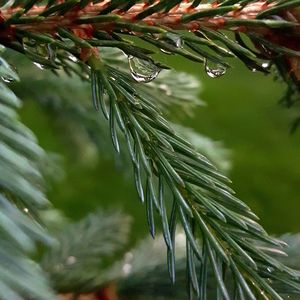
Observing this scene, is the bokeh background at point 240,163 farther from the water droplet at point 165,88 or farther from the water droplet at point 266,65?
the water droplet at point 266,65

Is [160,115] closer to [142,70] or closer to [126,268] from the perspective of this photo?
[142,70]

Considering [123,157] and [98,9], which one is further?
[123,157]

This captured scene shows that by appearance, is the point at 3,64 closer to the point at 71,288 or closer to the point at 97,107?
the point at 97,107

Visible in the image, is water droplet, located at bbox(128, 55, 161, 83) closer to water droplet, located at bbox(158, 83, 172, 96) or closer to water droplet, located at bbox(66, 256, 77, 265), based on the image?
water droplet, located at bbox(158, 83, 172, 96)

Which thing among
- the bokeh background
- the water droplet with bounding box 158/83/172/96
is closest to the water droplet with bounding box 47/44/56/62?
the water droplet with bounding box 158/83/172/96

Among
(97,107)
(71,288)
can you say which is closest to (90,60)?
(97,107)
